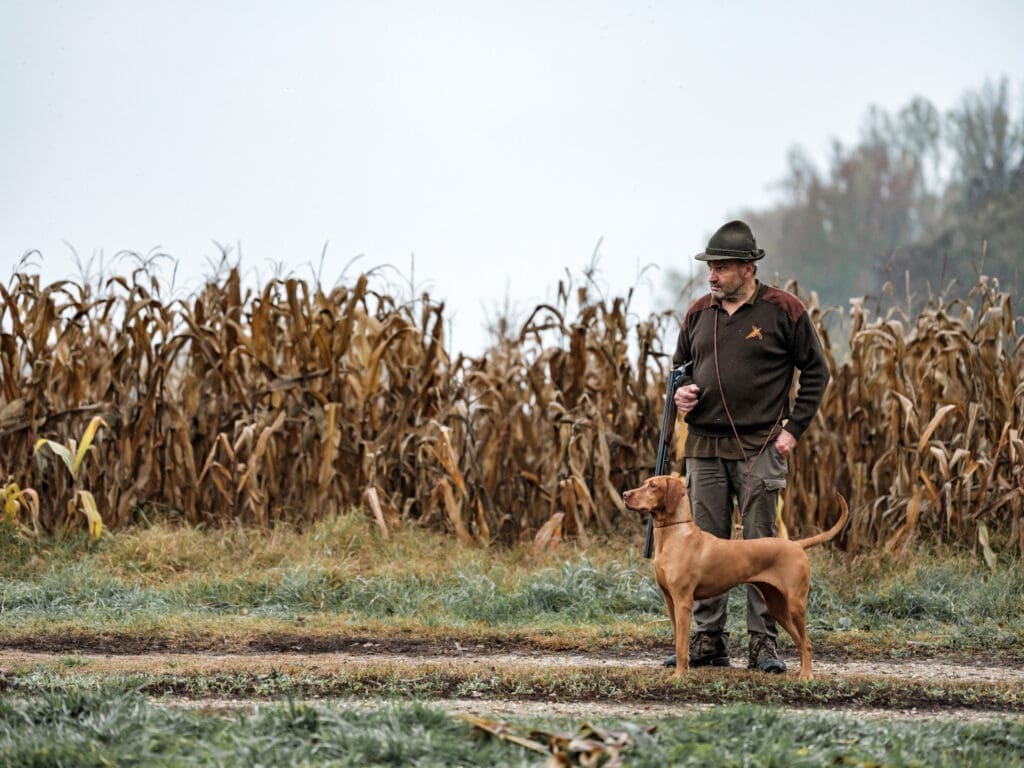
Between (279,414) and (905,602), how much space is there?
16.3 feet

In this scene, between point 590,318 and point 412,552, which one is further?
point 590,318

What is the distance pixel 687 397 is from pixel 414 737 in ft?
Result: 9.47

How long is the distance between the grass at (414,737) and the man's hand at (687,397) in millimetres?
2116

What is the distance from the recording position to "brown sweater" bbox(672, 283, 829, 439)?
6129 mm

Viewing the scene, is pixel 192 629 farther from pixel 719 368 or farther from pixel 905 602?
pixel 905 602

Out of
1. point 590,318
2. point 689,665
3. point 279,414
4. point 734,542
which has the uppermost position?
point 590,318

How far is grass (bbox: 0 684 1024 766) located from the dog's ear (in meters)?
1.45

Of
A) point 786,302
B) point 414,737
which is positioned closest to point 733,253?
point 786,302

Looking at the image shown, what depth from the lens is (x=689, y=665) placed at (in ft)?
20.4

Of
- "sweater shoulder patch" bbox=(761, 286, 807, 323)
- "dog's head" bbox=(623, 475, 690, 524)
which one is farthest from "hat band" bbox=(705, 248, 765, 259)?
"dog's head" bbox=(623, 475, 690, 524)

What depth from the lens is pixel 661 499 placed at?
224 inches

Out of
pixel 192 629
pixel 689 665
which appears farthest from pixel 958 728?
pixel 192 629

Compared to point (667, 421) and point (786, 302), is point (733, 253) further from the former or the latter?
point (667, 421)

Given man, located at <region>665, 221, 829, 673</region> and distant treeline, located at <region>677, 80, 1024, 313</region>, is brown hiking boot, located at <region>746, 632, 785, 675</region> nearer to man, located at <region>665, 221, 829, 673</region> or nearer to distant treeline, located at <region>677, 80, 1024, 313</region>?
man, located at <region>665, 221, 829, 673</region>
